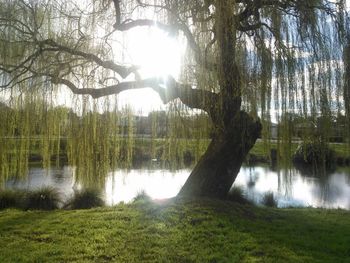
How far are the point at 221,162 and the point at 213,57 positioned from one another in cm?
191

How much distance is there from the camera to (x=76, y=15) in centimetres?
677

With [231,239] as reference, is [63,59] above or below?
above

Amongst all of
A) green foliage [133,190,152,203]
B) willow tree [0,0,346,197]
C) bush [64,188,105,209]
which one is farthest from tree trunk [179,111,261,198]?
bush [64,188,105,209]

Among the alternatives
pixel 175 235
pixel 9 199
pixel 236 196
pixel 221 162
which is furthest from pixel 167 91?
pixel 9 199

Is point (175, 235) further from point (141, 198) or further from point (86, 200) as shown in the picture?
point (86, 200)

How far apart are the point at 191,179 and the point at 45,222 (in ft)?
8.37

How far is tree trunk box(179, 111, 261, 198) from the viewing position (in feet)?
22.6

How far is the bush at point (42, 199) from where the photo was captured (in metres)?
8.95

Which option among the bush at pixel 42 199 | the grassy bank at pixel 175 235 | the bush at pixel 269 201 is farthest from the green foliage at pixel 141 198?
the bush at pixel 269 201

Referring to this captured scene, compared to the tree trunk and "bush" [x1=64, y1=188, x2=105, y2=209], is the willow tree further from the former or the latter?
"bush" [x1=64, y1=188, x2=105, y2=209]

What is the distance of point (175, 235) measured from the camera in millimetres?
4832

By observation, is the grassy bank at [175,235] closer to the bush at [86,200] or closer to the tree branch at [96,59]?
the tree branch at [96,59]

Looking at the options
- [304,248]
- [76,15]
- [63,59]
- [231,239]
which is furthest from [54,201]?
[304,248]

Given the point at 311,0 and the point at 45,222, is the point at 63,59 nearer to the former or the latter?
the point at 45,222
